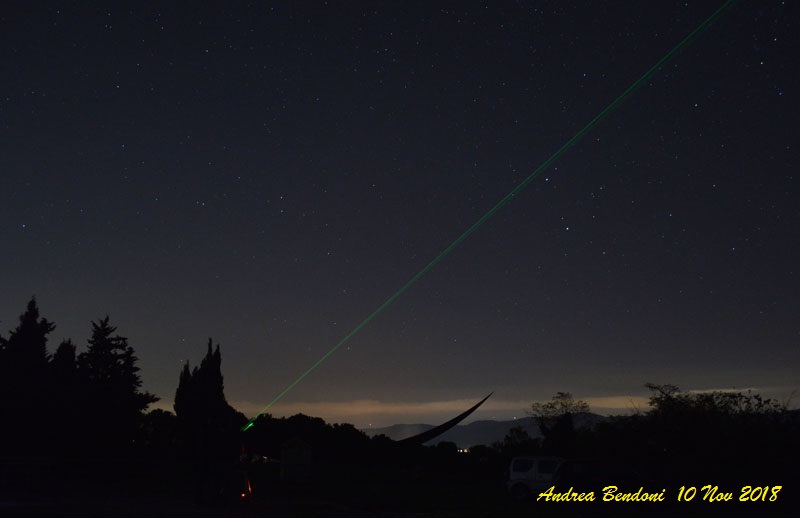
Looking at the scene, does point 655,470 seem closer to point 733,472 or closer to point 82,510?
point 733,472

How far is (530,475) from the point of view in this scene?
25.7 m

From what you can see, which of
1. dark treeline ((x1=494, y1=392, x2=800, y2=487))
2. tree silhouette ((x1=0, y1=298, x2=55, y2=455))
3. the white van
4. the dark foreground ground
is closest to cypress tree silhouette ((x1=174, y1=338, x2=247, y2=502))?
the dark foreground ground

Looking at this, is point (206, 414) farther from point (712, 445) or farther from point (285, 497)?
point (712, 445)

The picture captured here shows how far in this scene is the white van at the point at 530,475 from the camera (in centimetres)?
2517

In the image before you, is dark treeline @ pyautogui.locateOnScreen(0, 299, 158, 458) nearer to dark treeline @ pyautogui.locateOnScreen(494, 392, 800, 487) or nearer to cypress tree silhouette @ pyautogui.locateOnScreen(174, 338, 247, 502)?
cypress tree silhouette @ pyautogui.locateOnScreen(174, 338, 247, 502)

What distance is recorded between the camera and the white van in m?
25.2

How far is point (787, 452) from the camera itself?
17953 millimetres

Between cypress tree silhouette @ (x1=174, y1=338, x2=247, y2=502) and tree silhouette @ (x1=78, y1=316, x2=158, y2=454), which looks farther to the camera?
cypress tree silhouette @ (x1=174, y1=338, x2=247, y2=502)
